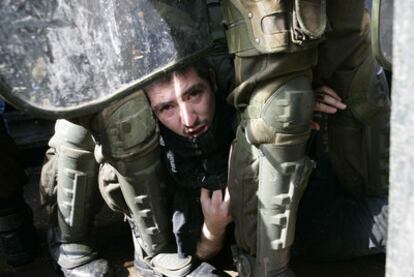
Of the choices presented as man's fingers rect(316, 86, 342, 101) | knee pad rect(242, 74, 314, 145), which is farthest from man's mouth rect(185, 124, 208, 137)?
man's fingers rect(316, 86, 342, 101)

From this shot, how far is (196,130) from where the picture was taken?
4.45 feet

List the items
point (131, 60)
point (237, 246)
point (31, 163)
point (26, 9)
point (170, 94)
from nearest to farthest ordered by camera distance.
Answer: point (26, 9), point (131, 60), point (170, 94), point (237, 246), point (31, 163)

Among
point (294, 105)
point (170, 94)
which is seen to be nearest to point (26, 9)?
point (170, 94)

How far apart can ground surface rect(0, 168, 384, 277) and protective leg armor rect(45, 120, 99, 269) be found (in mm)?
119

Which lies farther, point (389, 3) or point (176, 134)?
point (176, 134)

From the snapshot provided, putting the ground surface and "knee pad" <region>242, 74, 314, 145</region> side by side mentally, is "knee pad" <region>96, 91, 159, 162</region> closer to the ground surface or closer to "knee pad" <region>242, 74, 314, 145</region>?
"knee pad" <region>242, 74, 314, 145</region>

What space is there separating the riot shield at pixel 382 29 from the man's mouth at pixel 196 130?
699mm

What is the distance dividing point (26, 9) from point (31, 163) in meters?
1.73

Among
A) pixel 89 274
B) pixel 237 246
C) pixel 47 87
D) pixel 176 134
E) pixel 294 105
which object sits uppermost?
pixel 47 87

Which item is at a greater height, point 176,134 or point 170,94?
point 170,94

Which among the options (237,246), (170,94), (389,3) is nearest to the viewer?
(389,3)

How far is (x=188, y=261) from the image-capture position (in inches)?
59.4

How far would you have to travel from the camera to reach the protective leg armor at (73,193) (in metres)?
1.44

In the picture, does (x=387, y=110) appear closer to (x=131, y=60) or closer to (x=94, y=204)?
(x=131, y=60)
